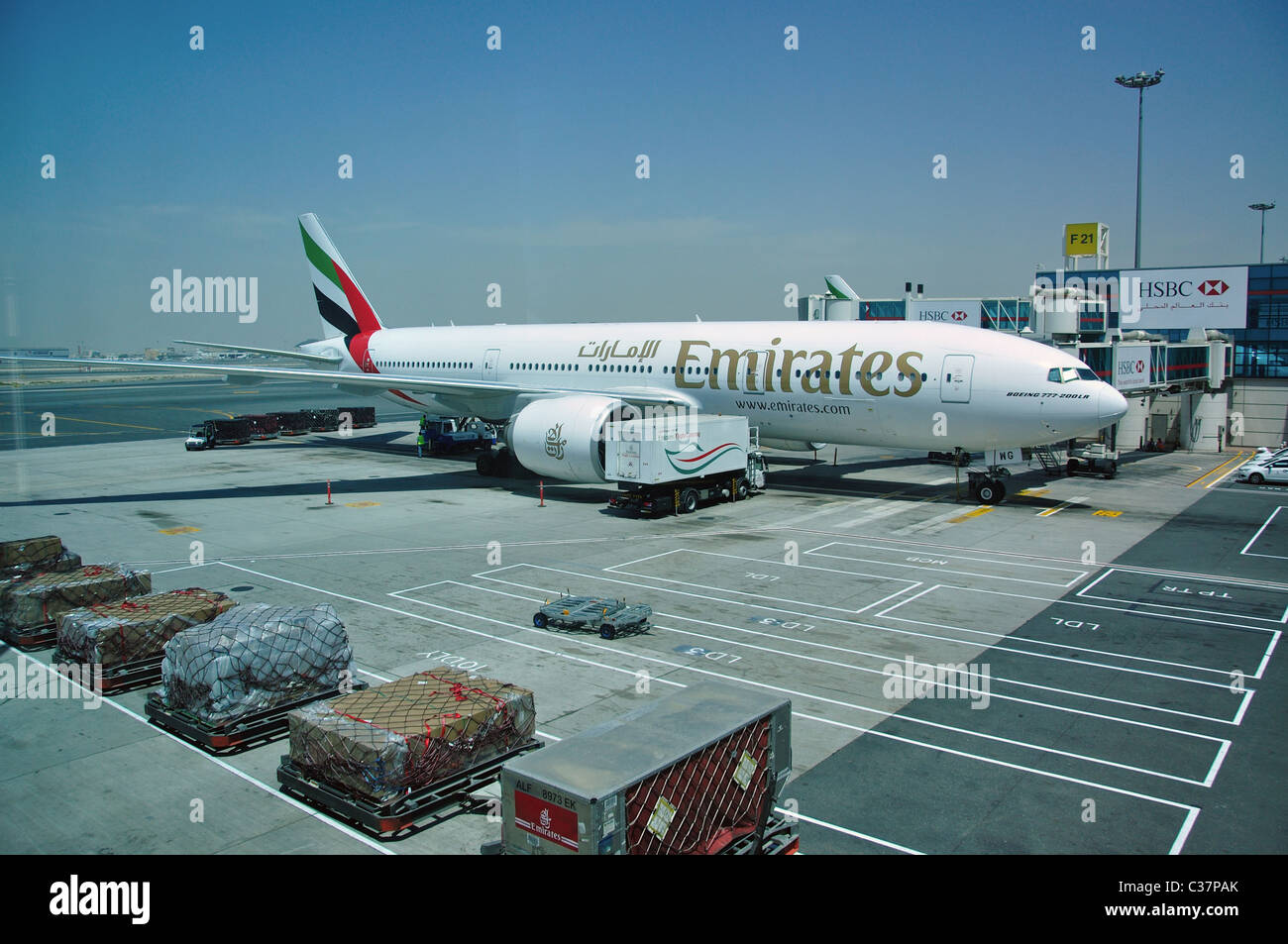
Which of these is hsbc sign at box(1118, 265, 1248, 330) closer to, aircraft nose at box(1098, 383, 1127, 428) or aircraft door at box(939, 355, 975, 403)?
aircraft nose at box(1098, 383, 1127, 428)

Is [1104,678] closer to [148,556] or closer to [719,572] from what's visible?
[719,572]

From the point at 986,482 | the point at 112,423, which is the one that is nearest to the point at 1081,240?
the point at 986,482

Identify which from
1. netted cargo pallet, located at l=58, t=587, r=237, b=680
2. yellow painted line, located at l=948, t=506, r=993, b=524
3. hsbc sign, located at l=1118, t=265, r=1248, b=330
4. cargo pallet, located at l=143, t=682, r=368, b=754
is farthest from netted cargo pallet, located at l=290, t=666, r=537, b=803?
hsbc sign, located at l=1118, t=265, r=1248, b=330

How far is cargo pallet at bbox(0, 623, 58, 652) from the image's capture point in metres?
16.8

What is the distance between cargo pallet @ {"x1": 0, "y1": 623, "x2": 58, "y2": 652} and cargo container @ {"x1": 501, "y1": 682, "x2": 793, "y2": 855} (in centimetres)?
1271

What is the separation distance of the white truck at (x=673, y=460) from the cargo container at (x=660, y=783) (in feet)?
60.5

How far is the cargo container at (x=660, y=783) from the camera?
8.09 m

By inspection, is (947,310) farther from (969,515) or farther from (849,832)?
(849,832)

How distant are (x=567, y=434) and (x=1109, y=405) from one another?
17.3 meters

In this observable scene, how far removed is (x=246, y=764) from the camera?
478 inches

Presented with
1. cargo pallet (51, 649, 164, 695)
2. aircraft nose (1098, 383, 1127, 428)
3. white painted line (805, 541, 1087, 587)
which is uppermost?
aircraft nose (1098, 383, 1127, 428)

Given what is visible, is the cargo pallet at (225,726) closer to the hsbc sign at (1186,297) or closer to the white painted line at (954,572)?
the white painted line at (954,572)
